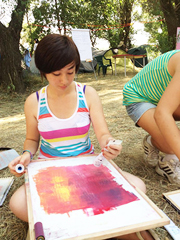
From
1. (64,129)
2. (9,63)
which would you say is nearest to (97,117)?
(64,129)

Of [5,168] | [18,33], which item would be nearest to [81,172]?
[5,168]

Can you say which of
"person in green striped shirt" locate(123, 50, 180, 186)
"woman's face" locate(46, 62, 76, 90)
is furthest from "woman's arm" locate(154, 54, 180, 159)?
"woman's face" locate(46, 62, 76, 90)

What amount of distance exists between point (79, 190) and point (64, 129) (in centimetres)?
39

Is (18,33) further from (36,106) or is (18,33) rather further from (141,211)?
(141,211)

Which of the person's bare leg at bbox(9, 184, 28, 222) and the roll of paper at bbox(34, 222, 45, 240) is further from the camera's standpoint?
the person's bare leg at bbox(9, 184, 28, 222)

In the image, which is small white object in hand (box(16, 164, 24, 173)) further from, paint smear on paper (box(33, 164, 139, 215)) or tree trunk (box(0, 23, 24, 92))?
tree trunk (box(0, 23, 24, 92))


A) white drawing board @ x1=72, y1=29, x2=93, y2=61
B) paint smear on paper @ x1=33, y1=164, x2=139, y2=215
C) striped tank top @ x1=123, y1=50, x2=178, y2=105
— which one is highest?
white drawing board @ x1=72, y1=29, x2=93, y2=61

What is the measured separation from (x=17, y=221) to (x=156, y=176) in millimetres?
870

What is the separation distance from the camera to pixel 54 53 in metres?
0.97

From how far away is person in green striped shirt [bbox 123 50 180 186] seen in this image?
3.59ft

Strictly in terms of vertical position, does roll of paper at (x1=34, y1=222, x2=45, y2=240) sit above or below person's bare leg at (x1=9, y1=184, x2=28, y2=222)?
above

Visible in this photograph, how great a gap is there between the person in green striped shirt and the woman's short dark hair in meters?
0.50

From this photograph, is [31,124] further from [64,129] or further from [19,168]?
[19,168]

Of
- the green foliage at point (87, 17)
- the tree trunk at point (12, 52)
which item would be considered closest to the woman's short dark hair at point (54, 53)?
the tree trunk at point (12, 52)
